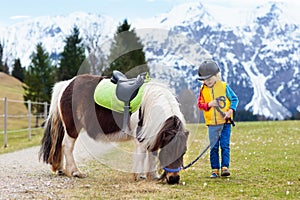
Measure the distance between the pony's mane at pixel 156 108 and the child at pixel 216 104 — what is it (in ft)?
1.95

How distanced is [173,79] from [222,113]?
89 cm

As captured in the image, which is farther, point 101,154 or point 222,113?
point 101,154

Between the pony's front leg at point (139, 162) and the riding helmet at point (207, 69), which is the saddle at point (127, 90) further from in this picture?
the riding helmet at point (207, 69)

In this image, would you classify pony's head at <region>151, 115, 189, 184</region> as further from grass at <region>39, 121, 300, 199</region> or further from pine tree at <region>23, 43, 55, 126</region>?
pine tree at <region>23, 43, 55, 126</region>

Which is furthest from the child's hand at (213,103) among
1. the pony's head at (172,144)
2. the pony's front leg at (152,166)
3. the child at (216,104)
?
the pony's front leg at (152,166)

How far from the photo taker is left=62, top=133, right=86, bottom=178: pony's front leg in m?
7.49

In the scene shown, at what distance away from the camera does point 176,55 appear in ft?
22.6

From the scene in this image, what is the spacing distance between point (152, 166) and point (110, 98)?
47.9 inches

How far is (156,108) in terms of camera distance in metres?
6.39

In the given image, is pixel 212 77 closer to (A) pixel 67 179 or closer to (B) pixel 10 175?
(A) pixel 67 179

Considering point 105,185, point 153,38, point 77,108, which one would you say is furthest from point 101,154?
point 153,38

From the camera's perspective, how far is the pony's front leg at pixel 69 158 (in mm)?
7488

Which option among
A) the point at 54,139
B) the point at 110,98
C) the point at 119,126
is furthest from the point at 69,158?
the point at 110,98

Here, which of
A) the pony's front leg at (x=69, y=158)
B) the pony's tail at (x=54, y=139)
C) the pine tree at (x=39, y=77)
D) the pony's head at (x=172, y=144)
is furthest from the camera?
the pine tree at (x=39, y=77)
